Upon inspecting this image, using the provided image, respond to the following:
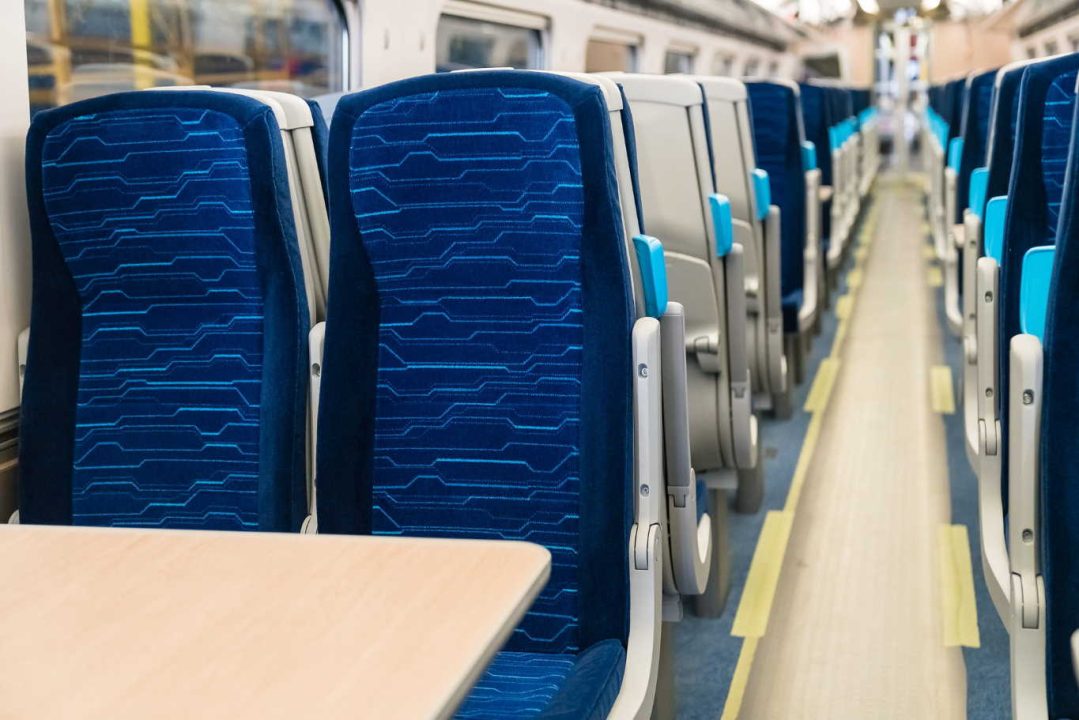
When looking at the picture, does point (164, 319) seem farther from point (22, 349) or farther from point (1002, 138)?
point (1002, 138)

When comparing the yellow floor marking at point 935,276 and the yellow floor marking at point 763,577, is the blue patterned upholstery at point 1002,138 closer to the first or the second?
the yellow floor marking at point 763,577

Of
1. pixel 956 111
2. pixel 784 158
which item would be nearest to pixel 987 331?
pixel 784 158

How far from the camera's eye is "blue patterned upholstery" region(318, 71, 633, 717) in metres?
1.72

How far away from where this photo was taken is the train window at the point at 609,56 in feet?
20.8

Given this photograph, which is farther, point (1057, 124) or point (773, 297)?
point (773, 297)

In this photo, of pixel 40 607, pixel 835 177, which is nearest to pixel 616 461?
pixel 40 607

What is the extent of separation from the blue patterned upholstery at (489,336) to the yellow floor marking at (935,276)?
7.05m

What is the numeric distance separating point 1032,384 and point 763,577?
1800 millimetres

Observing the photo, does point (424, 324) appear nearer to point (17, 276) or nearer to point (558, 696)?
point (558, 696)

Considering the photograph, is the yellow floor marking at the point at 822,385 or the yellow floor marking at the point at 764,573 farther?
the yellow floor marking at the point at 822,385

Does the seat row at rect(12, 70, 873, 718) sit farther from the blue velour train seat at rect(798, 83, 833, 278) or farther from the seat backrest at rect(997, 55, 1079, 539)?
the blue velour train seat at rect(798, 83, 833, 278)

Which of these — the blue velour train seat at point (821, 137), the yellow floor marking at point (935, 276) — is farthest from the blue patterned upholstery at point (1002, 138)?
the yellow floor marking at point (935, 276)

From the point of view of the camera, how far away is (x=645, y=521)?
177cm

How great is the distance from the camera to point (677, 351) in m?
2.02
